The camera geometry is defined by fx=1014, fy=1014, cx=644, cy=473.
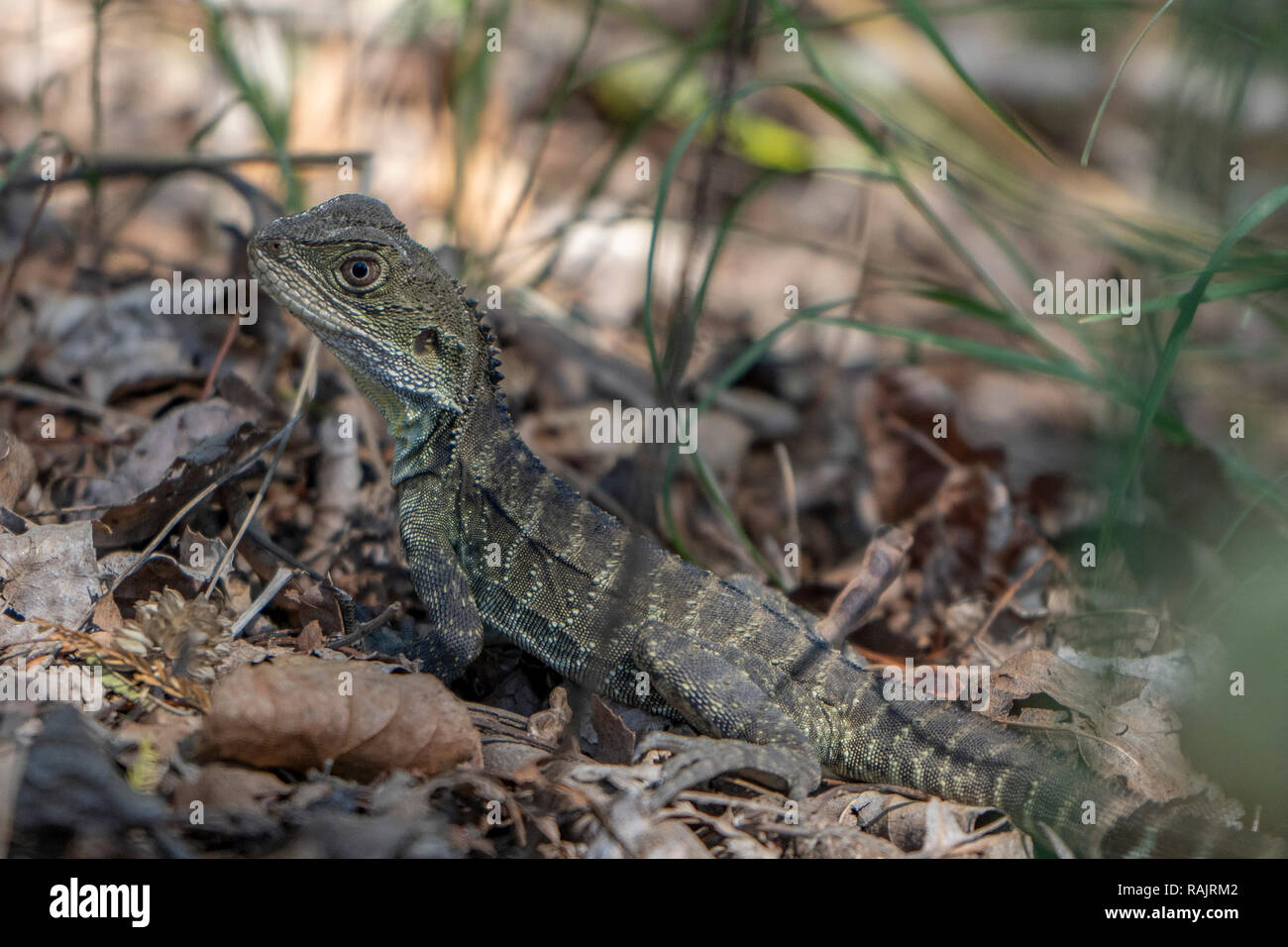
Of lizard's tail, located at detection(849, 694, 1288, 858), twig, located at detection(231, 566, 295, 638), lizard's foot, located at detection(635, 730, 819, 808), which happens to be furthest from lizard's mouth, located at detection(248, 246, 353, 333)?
lizard's tail, located at detection(849, 694, 1288, 858)

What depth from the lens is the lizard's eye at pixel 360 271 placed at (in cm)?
499

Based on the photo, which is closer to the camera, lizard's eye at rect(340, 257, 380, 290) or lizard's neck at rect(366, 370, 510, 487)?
lizard's eye at rect(340, 257, 380, 290)

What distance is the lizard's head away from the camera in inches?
194

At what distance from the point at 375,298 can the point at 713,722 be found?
2.65m

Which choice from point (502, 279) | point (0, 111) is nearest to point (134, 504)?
point (502, 279)

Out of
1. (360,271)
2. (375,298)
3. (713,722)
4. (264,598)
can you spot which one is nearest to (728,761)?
(713,722)

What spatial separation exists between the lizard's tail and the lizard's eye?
320 cm

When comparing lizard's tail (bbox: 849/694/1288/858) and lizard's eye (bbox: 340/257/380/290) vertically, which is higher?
lizard's eye (bbox: 340/257/380/290)

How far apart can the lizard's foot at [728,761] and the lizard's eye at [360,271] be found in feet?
8.51

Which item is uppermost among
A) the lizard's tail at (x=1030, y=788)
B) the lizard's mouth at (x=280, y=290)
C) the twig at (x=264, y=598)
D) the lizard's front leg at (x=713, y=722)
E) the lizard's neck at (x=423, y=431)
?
the lizard's mouth at (x=280, y=290)

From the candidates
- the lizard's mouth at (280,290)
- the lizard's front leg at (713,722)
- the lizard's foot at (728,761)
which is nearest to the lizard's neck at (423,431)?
the lizard's mouth at (280,290)

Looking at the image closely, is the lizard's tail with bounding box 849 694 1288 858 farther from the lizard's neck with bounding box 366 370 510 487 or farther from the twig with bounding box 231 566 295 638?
the twig with bounding box 231 566 295 638

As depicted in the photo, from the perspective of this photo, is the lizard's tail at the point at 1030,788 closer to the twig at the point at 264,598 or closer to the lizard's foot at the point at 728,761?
the lizard's foot at the point at 728,761

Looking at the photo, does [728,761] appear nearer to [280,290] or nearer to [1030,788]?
[1030,788]
